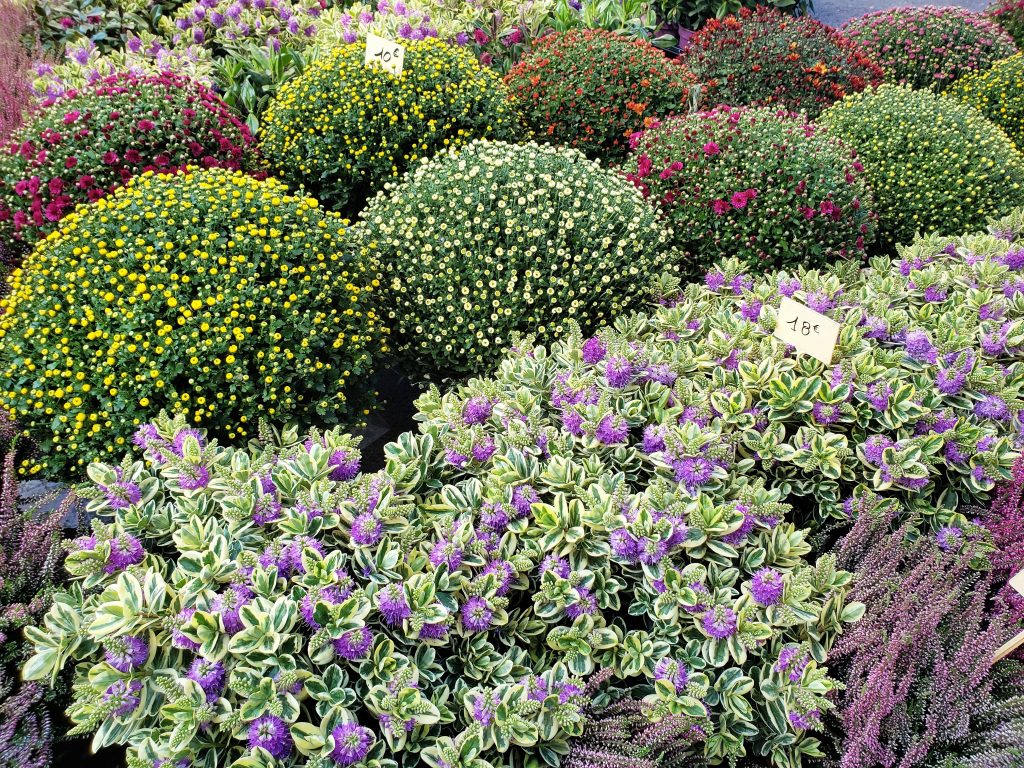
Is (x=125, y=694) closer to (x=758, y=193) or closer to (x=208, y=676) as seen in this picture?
(x=208, y=676)

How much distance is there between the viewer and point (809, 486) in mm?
2227

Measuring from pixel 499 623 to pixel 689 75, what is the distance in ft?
13.6

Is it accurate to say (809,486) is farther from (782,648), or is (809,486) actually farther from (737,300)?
(737,300)

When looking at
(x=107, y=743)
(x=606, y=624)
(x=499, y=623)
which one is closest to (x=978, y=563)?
(x=606, y=624)

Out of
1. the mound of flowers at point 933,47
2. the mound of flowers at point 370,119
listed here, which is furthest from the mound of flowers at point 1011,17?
the mound of flowers at point 370,119

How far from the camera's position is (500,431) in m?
2.30

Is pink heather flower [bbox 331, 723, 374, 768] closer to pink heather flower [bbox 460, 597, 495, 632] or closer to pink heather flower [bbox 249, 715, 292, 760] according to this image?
pink heather flower [bbox 249, 715, 292, 760]

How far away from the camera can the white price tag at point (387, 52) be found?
380 centimetres

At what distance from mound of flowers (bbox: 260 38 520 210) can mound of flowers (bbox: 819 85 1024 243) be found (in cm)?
206

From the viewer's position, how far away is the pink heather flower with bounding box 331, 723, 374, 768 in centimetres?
151

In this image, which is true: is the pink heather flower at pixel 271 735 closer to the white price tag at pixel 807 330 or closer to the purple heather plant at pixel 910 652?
the purple heather plant at pixel 910 652

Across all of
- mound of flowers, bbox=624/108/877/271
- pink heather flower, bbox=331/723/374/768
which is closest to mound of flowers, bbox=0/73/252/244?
mound of flowers, bbox=624/108/877/271

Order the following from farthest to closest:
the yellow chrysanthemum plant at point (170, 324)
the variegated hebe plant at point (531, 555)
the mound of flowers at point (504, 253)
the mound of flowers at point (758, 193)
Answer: the mound of flowers at point (758, 193), the mound of flowers at point (504, 253), the yellow chrysanthemum plant at point (170, 324), the variegated hebe plant at point (531, 555)

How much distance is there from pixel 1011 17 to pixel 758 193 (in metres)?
5.49
